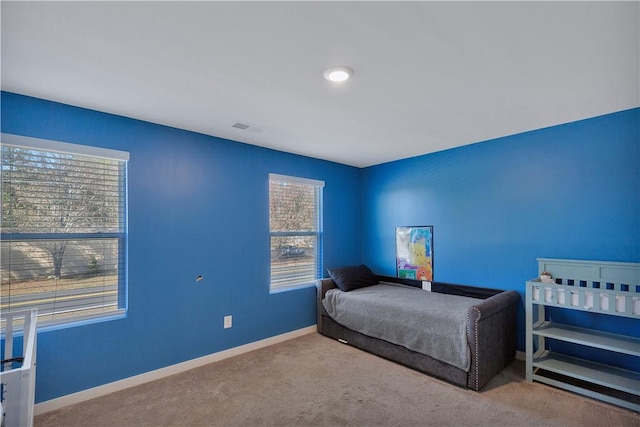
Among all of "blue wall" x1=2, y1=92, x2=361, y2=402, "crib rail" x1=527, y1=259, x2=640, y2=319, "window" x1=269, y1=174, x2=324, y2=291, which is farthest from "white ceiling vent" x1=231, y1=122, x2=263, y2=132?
"crib rail" x1=527, y1=259, x2=640, y2=319

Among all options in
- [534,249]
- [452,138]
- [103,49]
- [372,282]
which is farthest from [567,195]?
[103,49]

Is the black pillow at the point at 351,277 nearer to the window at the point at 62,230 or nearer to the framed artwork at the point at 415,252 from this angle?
the framed artwork at the point at 415,252

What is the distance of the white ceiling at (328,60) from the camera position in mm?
1389

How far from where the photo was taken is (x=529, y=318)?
8.66 ft

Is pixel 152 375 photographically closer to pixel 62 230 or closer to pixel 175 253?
pixel 175 253

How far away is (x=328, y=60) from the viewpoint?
1.77 m

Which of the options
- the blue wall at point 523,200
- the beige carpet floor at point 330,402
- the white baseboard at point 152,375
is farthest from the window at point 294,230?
the beige carpet floor at point 330,402

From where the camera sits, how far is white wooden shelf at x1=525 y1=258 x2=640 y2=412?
223cm

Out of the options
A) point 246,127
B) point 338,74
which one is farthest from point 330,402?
point 246,127

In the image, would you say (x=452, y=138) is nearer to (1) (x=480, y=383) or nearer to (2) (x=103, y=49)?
(1) (x=480, y=383)

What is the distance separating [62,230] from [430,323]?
311 cm

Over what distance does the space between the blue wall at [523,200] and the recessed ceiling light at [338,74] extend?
2.18 meters


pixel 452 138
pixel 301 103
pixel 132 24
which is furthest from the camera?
pixel 452 138

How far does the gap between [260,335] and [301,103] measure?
2521 mm
